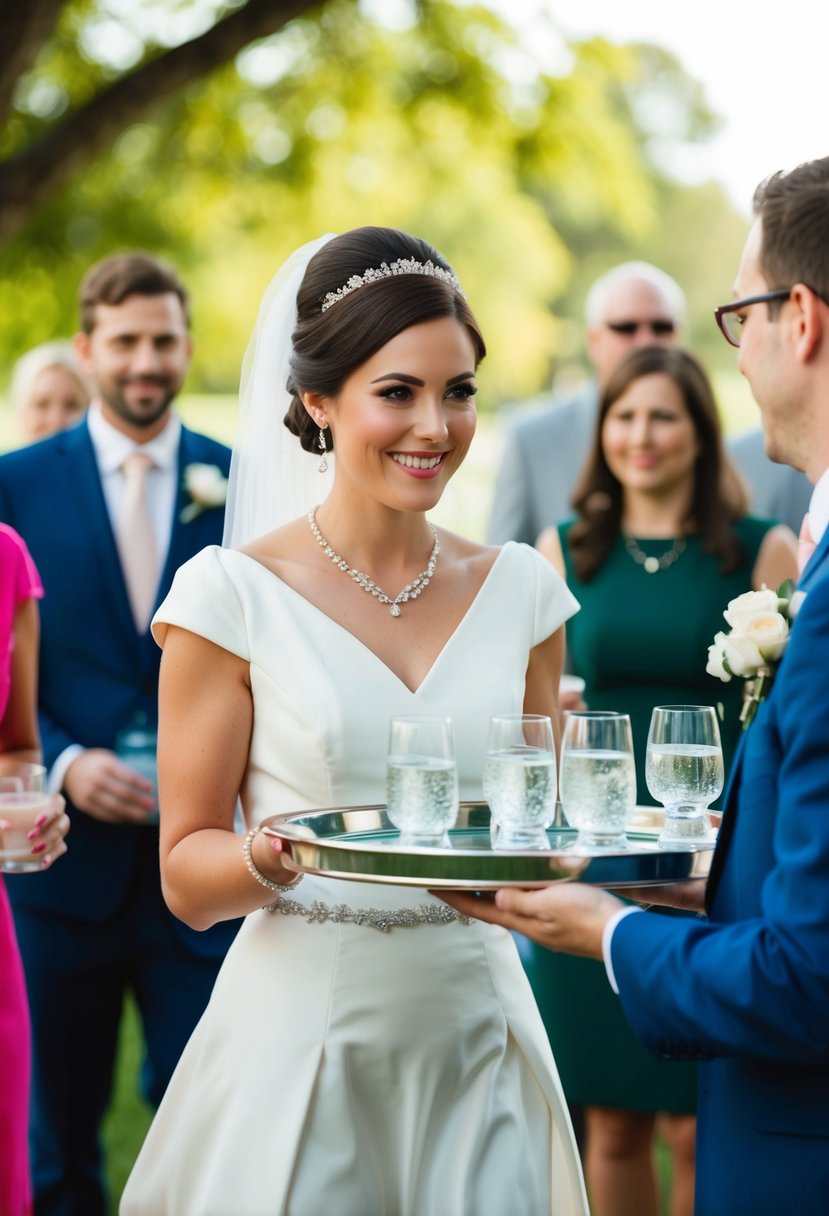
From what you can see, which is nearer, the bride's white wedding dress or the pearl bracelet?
the pearl bracelet

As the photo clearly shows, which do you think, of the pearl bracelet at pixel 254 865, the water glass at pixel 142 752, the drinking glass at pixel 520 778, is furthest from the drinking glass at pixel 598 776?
the water glass at pixel 142 752

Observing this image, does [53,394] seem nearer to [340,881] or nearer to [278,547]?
[278,547]

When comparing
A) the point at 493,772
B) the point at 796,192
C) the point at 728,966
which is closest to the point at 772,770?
the point at 728,966

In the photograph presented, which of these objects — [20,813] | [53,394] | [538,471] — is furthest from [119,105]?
[20,813]

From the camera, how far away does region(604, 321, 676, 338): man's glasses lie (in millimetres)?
6574

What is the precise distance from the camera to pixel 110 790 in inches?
181

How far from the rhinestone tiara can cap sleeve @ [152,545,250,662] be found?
24.9 inches

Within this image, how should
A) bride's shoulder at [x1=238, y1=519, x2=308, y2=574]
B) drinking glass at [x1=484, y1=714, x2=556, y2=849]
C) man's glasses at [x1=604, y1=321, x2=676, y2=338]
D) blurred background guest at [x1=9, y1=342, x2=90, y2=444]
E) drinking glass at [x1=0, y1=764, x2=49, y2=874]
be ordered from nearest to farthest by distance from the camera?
1. drinking glass at [x1=484, y1=714, x2=556, y2=849]
2. bride's shoulder at [x1=238, y1=519, x2=308, y2=574]
3. drinking glass at [x1=0, y1=764, x2=49, y2=874]
4. man's glasses at [x1=604, y1=321, x2=676, y2=338]
5. blurred background guest at [x1=9, y1=342, x2=90, y2=444]

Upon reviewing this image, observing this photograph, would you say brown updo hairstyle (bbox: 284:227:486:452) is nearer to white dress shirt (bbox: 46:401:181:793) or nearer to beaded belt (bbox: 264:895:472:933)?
beaded belt (bbox: 264:895:472:933)

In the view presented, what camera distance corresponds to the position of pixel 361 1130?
116 inches

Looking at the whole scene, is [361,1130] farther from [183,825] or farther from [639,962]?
[639,962]

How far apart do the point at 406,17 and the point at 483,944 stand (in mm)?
12843

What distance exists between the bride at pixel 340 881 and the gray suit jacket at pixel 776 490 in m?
3.39

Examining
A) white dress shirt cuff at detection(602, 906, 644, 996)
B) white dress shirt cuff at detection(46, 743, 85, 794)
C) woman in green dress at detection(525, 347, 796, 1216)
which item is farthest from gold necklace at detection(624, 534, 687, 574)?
white dress shirt cuff at detection(602, 906, 644, 996)
